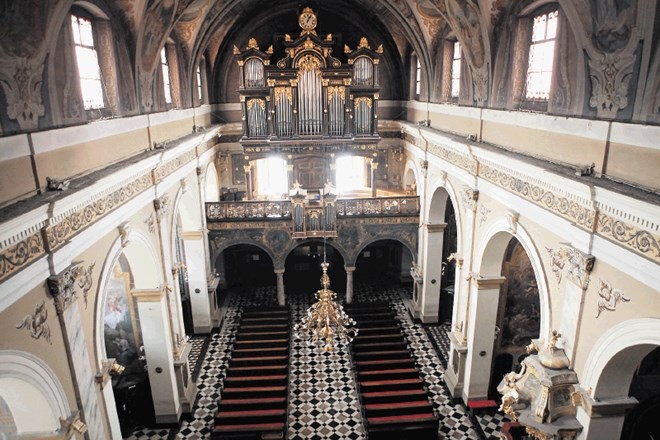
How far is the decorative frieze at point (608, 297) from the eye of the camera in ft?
21.8

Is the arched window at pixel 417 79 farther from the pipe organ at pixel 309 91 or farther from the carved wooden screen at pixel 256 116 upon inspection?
the carved wooden screen at pixel 256 116

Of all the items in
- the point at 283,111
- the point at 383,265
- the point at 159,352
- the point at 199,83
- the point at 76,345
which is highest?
the point at 199,83

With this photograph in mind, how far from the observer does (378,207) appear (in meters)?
18.4

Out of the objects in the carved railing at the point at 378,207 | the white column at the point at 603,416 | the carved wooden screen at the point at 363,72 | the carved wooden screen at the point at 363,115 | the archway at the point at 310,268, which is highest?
the carved wooden screen at the point at 363,72

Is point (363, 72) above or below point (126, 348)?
above

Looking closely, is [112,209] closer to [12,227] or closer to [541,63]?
[12,227]

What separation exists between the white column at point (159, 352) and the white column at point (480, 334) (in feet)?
25.3

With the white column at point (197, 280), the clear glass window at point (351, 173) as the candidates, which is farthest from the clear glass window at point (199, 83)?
the clear glass window at point (351, 173)

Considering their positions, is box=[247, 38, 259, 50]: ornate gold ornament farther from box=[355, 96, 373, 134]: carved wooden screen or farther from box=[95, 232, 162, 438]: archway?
box=[95, 232, 162, 438]: archway

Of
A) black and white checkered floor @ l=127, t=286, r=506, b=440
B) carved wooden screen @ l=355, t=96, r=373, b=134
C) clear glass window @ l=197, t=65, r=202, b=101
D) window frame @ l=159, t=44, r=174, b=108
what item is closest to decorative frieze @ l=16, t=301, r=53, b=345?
black and white checkered floor @ l=127, t=286, r=506, b=440

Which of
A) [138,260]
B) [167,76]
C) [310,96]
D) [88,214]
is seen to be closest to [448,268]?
[310,96]

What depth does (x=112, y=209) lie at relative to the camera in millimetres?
8938

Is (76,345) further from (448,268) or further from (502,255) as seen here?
(448,268)

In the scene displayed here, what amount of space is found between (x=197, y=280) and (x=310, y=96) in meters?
8.01
